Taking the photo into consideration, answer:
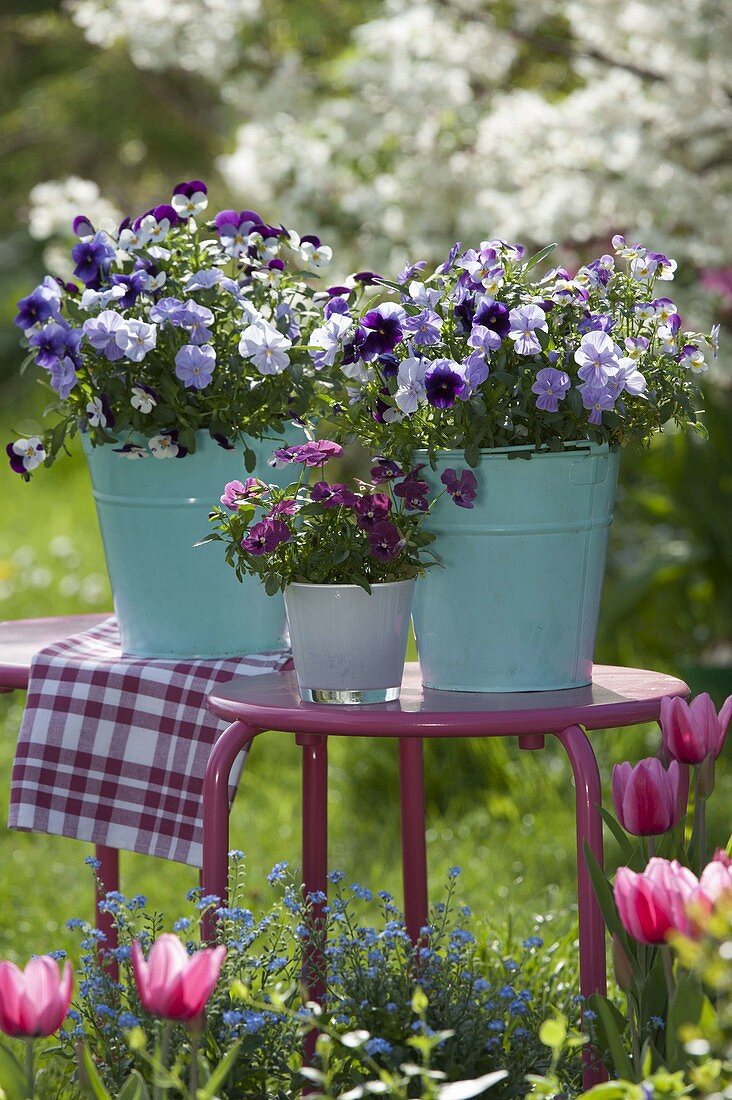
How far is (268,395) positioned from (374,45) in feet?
10.2

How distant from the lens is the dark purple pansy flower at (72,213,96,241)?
1.93m

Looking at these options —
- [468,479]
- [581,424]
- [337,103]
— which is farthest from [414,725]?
[337,103]

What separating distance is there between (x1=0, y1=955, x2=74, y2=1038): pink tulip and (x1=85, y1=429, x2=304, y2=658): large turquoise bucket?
751 mm

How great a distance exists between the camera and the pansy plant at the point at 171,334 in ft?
5.83

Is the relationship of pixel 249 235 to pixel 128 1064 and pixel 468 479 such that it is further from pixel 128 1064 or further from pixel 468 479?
pixel 128 1064

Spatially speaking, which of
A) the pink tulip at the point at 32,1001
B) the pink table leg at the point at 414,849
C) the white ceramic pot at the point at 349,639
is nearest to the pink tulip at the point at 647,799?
the white ceramic pot at the point at 349,639

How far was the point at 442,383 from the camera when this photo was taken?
60.8 inches

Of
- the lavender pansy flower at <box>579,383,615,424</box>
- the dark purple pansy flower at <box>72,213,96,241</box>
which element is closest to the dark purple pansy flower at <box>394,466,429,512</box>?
the lavender pansy flower at <box>579,383,615,424</box>

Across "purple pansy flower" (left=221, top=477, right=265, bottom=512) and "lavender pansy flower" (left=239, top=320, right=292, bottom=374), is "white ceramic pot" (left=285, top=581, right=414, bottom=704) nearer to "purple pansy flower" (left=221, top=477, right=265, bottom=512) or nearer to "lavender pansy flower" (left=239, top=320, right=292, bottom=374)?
"purple pansy flower" (left=221, top=477, right=265, bottom=512)

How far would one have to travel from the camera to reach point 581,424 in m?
1.64

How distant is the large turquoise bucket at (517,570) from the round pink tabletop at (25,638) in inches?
25.0

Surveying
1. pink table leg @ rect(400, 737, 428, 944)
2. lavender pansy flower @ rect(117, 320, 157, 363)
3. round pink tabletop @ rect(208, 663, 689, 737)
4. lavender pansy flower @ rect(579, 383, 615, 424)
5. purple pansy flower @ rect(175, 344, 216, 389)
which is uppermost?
lavender pansy flower @ rect(117, 320, 157, 363)

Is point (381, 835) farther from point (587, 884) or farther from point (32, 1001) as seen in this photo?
point (32, 1001)

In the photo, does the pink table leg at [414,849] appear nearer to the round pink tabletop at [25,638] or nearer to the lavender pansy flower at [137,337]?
the round pink tabletop at [25,638]
